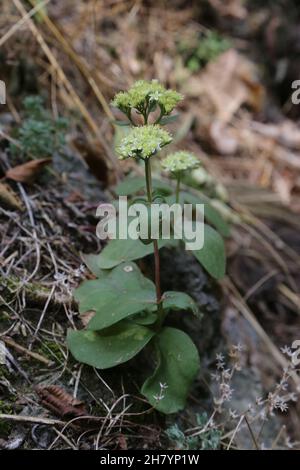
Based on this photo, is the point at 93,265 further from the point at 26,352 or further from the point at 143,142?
the point at 143,142

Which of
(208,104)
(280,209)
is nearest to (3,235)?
(280,209)

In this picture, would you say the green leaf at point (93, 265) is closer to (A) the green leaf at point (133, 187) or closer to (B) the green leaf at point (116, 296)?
(B) the green leaf at point (116, 296)

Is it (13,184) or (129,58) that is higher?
(129,58)

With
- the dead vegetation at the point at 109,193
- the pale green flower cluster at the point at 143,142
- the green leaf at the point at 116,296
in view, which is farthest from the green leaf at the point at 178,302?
the pale green flower cluster at the point at 143,142

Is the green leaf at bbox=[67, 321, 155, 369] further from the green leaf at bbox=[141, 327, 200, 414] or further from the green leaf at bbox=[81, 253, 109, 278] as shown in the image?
the green leaf at bbox=[81, 253, 109, 278]

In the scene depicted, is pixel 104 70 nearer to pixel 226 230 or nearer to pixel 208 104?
pixel 208 104

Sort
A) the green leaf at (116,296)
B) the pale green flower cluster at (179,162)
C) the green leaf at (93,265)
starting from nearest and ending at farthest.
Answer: the green leaf at (116,296) < the pale green flower cluster at (179,162) < the green leaf at (93,265)

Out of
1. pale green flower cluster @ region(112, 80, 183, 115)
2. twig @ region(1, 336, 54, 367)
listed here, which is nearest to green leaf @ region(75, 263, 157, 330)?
twig @ region(1, 336, 54, 367)
